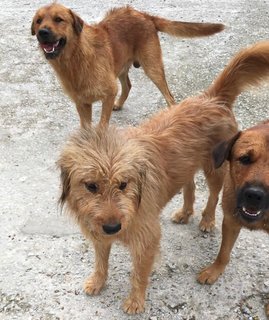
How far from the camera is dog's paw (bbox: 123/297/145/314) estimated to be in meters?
3.59

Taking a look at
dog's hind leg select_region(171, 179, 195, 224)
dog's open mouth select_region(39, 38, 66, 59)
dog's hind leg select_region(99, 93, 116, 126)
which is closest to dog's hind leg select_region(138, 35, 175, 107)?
dog's hind leg select_region(99, 93, 116, 126)

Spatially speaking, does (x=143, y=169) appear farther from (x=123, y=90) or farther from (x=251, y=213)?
(x=123, y=90)

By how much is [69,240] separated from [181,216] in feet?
3.93

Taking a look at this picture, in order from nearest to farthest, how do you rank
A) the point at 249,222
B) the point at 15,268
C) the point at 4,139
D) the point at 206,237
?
the point at 249,222, the point at 15,268, the point at 206,237, the point at 4,139

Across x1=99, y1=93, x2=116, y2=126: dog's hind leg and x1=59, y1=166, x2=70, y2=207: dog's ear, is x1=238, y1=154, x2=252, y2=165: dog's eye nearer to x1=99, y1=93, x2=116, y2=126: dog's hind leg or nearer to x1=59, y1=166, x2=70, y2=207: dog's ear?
x1=59, y1=166, x2=70, y2=207: dog's ear

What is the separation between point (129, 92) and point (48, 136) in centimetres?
162

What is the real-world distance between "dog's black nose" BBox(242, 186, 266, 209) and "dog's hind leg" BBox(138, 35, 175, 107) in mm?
3428

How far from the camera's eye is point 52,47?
5117 millimetres

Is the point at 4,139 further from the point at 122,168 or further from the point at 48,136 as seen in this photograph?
the point at 122,168

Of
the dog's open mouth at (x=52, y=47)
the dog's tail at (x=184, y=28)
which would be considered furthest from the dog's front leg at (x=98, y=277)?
the dog's tail at (x=184, y=28)

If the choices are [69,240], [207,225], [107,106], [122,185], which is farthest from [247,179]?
[107,106]

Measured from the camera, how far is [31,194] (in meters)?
4.78

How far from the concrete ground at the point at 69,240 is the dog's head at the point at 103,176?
3.60 feet

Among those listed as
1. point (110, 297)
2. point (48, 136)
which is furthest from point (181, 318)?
point (48, 136)
